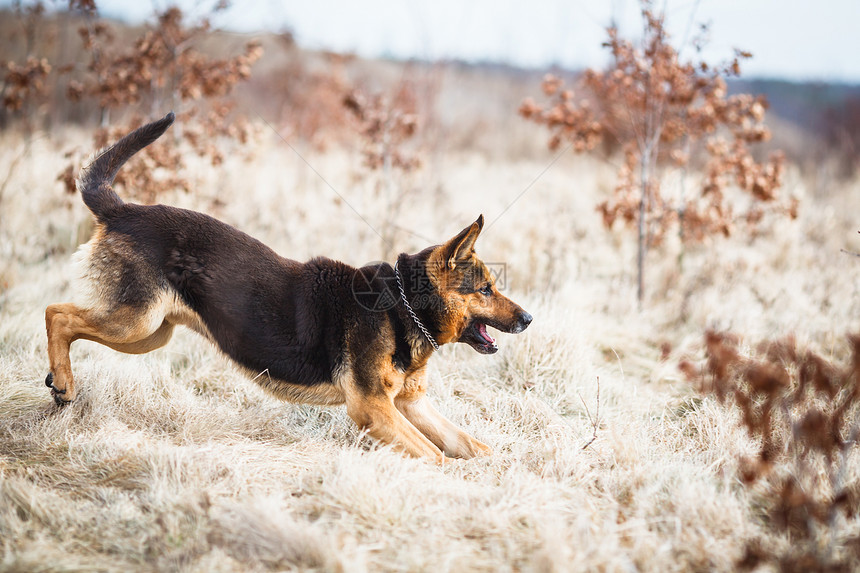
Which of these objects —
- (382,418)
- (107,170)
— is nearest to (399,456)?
(382,418)

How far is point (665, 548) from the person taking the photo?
2.95m

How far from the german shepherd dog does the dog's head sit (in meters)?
0.01

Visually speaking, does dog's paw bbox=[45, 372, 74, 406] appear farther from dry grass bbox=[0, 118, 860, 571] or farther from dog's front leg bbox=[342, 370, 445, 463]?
dog's front leg bbox=[342, 370, 445, 463]

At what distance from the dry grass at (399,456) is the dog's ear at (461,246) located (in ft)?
4.32

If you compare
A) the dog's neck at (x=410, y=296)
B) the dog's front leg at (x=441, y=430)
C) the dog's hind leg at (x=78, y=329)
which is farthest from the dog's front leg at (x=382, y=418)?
the dog's hind leg at (x=78, y=329)

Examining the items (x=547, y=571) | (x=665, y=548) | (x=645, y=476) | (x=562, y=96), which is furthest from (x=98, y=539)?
(x=562, y=96)

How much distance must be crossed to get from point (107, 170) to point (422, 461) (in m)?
3.01

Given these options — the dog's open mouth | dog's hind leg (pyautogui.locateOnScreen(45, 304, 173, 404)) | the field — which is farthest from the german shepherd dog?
the field

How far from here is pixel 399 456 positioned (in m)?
3.80

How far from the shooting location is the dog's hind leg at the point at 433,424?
4269 mm

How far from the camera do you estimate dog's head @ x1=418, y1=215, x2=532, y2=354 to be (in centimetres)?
423

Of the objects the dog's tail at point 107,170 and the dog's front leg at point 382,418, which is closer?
the dog's front leg at point 382,418

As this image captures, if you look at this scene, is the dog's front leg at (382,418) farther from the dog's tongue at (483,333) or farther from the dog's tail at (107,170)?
the dog's tail at (107,170)

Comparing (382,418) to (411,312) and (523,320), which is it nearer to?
(411,312)
